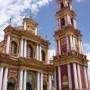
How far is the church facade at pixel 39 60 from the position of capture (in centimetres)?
Result: 2502

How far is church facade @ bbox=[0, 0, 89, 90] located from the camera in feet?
82.1

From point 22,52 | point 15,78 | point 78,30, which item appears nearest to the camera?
point 15,78

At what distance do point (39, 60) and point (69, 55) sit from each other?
4.65 m

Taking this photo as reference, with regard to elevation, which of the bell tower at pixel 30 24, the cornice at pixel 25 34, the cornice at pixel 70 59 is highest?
the bell tower at pixel 30 24

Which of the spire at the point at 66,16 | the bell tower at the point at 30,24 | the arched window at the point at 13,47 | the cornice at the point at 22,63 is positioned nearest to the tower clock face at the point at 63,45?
the spire at the point at 66,16

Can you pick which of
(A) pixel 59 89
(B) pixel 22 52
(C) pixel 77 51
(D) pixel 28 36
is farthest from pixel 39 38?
(A) pixel 59 89

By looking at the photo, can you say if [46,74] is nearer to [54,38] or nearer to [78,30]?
[54,38]

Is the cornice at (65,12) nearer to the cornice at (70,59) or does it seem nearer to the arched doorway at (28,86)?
the cornice at (70,59)

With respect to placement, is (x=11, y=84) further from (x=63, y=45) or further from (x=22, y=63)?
(x=63, y=45)

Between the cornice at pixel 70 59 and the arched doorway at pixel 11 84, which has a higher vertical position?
the cornice at pixel 70 59

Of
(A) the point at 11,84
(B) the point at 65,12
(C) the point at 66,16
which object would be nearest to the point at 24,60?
(A) the point at 11,84

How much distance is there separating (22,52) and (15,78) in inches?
154

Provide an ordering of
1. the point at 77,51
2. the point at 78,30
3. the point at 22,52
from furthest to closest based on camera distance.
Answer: the point at 78,30 < the point at 77,51 < the point at 22,52

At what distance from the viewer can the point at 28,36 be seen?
93.4 feet
